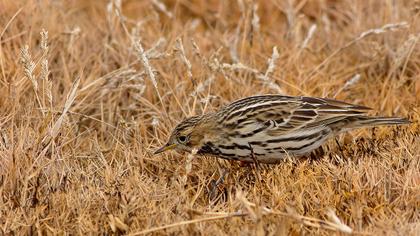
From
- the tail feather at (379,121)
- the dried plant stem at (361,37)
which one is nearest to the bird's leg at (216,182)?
the tail feather at (379,121)

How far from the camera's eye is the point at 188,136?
5633 millimetres

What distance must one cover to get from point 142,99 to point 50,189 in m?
1.75

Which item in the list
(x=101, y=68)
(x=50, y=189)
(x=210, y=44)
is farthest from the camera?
(x=210, y=44)

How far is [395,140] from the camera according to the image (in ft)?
18.2

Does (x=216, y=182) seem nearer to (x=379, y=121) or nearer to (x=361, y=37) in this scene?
(x=379, y=121)

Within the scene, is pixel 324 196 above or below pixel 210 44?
above

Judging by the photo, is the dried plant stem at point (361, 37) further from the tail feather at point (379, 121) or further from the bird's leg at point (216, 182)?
the bird's leg at point (216, 182)

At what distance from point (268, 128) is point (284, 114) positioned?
179mm

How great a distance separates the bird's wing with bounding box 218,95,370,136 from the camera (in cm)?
554

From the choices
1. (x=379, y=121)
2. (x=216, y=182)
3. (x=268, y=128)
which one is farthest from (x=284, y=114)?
(x=216, y=182)

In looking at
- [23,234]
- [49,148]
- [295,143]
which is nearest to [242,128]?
[295,143]

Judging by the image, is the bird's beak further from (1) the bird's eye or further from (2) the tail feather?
(2) the tail feather

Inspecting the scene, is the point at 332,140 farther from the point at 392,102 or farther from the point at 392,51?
the point at 392,51

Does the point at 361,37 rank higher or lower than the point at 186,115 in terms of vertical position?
higher
